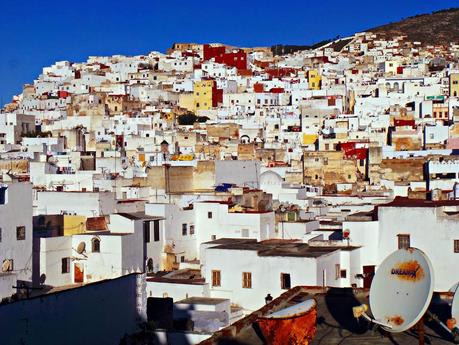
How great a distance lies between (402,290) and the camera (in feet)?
23.2

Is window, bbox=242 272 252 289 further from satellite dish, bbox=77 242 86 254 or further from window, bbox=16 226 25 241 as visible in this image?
satellite dish, bbox=77 242 86 254

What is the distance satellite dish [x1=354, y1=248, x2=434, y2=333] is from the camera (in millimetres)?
6746

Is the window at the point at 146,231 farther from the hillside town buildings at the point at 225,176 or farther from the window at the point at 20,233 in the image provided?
the window at the point at 20,233

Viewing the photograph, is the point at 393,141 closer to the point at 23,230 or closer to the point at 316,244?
the point at 316,244

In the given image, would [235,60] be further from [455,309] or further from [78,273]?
[455,309]

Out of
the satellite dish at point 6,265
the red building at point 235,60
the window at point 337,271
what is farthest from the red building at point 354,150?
the red building at point 235,60

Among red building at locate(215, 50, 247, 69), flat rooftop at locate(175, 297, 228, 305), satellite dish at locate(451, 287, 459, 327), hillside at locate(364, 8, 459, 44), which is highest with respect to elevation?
hillside at locate(364, 8, 459, 44)

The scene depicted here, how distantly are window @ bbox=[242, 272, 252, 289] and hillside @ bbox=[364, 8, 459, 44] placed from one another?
91483 millimetres

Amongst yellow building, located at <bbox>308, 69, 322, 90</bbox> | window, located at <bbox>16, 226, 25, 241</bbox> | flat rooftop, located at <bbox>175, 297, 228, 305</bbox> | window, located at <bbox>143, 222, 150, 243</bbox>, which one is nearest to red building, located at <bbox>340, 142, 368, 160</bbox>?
window, located at <bbox>143, 222, 150, 243</bbox>

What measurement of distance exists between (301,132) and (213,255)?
34386mm

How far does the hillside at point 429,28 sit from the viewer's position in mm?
104625

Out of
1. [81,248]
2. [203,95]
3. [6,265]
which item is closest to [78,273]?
[81,248]

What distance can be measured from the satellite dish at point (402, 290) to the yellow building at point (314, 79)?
5871 cm

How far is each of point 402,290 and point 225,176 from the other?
25.1m
